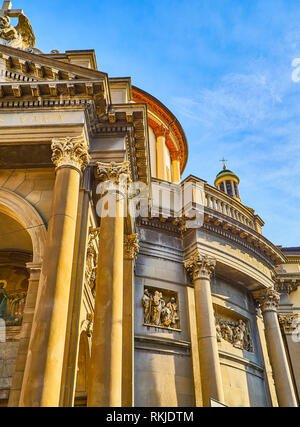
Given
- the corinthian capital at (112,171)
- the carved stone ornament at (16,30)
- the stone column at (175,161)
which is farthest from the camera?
the stone column at (175,161)

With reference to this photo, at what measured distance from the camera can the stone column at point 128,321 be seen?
41.1 ft

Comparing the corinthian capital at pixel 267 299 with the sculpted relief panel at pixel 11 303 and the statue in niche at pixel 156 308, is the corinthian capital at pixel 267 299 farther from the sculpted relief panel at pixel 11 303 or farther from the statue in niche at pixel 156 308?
the sculpted relief panel at pixel 11 303

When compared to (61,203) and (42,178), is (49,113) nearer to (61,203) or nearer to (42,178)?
(42,178)

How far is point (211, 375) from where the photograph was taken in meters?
13.5

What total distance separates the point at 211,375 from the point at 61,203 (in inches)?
317

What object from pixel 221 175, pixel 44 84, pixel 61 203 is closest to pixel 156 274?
pixel 61 203

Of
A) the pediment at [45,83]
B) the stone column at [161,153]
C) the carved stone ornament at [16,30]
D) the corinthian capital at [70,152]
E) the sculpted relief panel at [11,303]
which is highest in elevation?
the stone column at [161,153]

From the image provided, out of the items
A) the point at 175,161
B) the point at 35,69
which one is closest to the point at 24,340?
the point at 35,69

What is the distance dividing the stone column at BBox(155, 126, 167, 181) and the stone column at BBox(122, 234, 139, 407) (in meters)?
9.67

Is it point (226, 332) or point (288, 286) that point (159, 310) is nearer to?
point (226, 332)


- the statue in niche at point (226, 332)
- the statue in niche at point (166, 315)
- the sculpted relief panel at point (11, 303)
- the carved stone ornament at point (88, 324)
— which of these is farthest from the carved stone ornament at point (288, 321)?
the sculpted relief panel at point (11, 303)

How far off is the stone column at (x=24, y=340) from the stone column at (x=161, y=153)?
46.8 feet

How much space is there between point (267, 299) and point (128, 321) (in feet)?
26.5

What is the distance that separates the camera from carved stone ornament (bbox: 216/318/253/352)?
1670 centimetres
